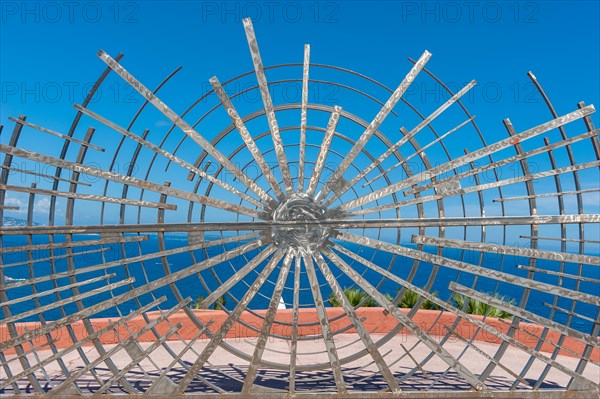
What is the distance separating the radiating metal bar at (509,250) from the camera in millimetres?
4824

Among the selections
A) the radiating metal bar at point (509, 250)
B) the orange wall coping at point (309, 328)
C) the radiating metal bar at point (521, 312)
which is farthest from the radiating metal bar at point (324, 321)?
the orange wall coping at point (309, 328)

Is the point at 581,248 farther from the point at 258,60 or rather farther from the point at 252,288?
the point at 258,60

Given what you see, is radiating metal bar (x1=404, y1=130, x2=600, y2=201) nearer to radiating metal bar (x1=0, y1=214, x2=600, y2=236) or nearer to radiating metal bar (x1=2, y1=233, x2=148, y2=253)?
radiating metal bar (x1=0, y1=214, x2=600, y2=236)

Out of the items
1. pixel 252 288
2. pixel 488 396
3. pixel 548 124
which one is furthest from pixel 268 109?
pixel 488 396

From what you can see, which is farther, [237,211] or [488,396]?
[488,396]

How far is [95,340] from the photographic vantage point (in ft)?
17.7

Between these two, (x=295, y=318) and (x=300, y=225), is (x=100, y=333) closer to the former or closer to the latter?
(x=295, y=318)

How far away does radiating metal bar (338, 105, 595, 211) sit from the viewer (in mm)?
4840

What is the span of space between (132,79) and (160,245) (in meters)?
2.10

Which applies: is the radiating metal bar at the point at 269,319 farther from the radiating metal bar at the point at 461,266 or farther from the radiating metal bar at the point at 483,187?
the radiating metal bar at the point at 483,187

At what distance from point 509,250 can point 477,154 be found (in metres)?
1.14

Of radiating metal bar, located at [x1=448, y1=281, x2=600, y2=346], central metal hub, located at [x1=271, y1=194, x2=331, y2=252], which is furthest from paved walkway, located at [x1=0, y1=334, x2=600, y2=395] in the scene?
central metal hub, located at [x1=271, y1=194, x2=331, y2=252]

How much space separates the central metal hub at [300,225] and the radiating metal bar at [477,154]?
33 centimetres

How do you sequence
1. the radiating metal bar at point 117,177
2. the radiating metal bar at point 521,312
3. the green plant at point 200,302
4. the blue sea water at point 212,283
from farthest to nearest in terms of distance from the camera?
the blue sea water at point 212,283
the green plant at point 200,302
the radiating metal bar at point 521,312
the radiating metal bar at point 117,177
